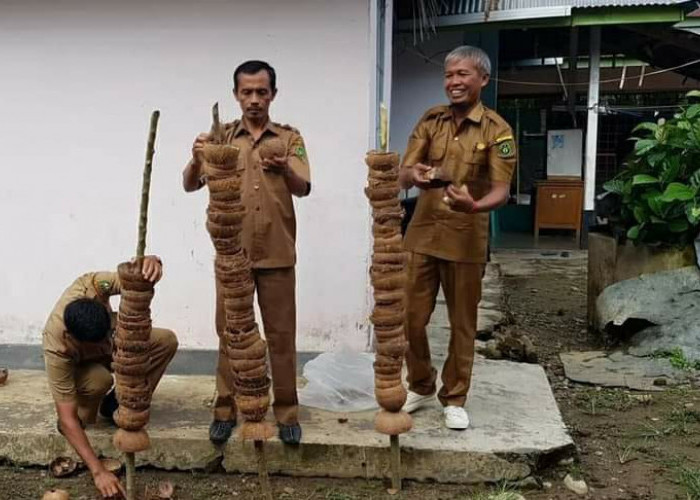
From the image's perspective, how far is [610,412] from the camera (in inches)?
184

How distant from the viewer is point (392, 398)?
3.22 m

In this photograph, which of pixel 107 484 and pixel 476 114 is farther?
pixel 476 114

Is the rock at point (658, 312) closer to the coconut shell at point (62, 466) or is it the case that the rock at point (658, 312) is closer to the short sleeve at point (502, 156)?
the short sleeve at point (502, 156)

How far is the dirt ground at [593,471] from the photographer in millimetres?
3471

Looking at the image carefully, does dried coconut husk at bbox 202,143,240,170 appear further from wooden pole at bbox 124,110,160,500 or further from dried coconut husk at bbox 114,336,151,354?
dried coconut husk at bbox 114,336,151,354

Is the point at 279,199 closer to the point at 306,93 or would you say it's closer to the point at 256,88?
the point at 256,88

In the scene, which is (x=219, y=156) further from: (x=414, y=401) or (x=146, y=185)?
(x=414, y=401)

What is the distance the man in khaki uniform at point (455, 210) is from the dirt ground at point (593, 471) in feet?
1.66

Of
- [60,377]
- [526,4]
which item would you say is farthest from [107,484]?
[526,4]

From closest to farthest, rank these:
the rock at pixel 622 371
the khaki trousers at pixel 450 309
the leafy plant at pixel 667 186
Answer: the khaki trousers at pixel 450 309 < the rock at pixel 622 371 < the leafy plant at pixel 667 186

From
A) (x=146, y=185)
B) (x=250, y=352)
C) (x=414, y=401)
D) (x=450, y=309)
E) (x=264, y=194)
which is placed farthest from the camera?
(x=414, y=401)

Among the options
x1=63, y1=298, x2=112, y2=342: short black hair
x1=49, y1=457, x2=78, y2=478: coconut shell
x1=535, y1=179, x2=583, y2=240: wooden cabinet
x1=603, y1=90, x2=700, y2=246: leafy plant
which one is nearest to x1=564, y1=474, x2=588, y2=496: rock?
x1=63, y1=298, x2=112, y2=342: short black hair

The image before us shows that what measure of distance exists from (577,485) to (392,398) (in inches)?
41.1

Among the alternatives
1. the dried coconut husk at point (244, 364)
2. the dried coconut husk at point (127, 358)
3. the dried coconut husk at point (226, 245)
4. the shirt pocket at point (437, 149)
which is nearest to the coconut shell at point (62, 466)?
the dried coconut husk at point (127, 358)
